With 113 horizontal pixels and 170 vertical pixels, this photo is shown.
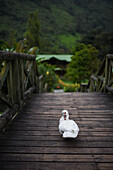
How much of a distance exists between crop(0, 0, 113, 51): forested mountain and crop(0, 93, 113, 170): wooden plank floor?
1853 inches

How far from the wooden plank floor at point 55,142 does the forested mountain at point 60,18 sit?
154 feet

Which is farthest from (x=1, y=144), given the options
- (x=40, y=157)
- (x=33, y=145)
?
(x=40, y=157)

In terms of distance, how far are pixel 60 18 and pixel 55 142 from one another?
86.0 meters

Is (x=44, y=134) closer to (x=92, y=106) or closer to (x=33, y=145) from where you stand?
(x=33, y=145)

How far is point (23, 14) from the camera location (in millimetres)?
70438

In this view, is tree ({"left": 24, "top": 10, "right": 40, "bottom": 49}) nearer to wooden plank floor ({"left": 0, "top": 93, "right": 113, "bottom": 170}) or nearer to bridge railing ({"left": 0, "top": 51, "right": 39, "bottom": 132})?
bridge railing ({"left": 0, "top": 51, "right": 39, "bottom": 132})

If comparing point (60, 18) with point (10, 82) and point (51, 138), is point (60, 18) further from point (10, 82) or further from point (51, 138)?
point (51, 138)

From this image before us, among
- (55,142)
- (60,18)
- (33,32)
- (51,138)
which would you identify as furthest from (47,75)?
(60,18)

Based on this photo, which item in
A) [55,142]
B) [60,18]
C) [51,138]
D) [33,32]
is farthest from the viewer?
[60,18]

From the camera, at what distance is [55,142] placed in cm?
225

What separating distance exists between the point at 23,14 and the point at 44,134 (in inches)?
3027

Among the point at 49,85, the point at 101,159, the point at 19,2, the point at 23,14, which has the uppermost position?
the point at 19,2

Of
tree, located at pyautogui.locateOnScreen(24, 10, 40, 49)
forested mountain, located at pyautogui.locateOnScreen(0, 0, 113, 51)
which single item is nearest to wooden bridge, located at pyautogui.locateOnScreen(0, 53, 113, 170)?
tree, located at pyautogui.locateOnScreen(24, 10, 40, 49)

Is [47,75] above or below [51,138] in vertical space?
below
